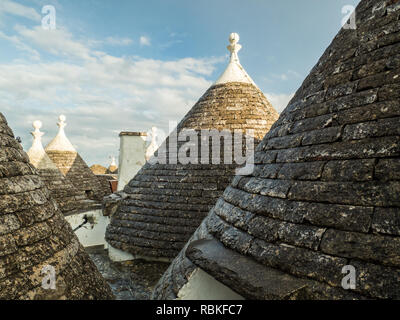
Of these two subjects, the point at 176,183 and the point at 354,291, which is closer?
the point at 354,291

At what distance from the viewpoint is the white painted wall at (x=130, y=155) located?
1038 cm

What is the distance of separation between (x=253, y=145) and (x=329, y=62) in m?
4.13

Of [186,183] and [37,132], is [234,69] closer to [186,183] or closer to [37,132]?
[186,183]

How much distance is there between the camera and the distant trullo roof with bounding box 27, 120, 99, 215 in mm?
11133

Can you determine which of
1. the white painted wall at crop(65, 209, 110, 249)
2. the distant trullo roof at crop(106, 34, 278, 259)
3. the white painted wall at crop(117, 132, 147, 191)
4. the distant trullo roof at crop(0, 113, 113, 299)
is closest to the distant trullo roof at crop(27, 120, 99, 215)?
the white painted wall at crop(65, 209, 110, 249)

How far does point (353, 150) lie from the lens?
6.97 feet

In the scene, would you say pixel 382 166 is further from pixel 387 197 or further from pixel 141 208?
pixel 141 208

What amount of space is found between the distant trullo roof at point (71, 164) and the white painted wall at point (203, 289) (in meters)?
12.9

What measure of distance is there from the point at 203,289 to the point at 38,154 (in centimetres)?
1199

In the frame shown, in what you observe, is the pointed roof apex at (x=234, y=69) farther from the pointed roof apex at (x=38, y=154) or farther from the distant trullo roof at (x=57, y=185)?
the pointed roof apex at (x=38, y=154)

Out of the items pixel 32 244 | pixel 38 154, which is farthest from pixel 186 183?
pixel 38 154

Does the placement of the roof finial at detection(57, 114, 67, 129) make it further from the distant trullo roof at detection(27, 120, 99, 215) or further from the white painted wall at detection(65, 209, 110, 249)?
the white painted wall at detection(65, 209, 110, 249)

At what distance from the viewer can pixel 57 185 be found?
451 inches

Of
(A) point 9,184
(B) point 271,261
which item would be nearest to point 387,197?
(B) point 271,261
